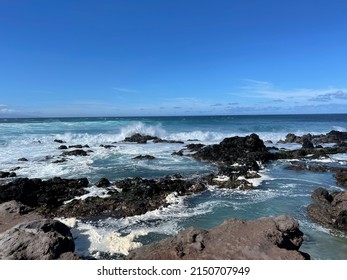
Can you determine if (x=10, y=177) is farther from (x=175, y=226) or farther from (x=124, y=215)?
(x=175, y=226)

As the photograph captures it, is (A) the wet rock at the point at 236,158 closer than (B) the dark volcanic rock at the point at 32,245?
No

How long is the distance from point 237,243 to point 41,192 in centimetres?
955

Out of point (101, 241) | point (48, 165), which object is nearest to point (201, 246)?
point (101, 241)

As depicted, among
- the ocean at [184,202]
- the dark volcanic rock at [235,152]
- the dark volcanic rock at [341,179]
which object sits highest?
the dark volcanic rock at [235,152]

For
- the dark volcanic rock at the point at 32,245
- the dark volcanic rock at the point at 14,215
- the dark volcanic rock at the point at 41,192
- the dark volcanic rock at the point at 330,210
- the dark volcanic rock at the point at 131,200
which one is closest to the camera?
the dark volcanic rock at the point at 32,245

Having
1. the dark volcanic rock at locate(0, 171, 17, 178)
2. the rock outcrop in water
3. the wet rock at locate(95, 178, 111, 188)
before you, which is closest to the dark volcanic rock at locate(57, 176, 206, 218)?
the wet rock at locate(95, 178, 111, 188)

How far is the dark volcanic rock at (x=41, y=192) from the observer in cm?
1141

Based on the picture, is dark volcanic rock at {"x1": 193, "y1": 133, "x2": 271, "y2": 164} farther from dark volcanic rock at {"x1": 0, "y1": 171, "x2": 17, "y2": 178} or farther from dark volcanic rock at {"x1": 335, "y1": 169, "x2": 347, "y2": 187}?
dark volcanic rock at {"x1": 0, "y1": 171, "x2": 17, "y2": 178}

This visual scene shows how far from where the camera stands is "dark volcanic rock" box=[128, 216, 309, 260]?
5.11m

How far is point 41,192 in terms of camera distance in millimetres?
12273

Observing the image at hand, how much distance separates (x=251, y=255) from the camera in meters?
5.07

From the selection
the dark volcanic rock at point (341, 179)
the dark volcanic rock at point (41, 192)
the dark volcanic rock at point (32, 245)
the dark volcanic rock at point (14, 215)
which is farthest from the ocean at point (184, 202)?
the dark volcanic rock at point (32, 245)

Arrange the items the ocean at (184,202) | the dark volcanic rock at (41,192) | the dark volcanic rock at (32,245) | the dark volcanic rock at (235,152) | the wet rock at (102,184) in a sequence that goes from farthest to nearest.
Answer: the dark volcanic rock at (235,152) < the wet rock at (102,184) < the dark volcanic rock at (41,192) < the ocean at (184,202) < the dark volcanic rock at (32,245)

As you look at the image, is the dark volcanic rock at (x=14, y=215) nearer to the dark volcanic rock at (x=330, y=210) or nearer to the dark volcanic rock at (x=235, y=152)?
the dark volcanic rock at (x=330, y=210)
